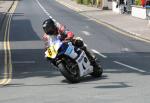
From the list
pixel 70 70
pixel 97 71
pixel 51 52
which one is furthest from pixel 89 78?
pixel 51 52

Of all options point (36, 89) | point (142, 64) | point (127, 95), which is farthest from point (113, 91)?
point (142, 64)

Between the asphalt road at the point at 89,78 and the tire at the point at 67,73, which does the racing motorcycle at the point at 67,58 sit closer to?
the tire at the point at 67,73

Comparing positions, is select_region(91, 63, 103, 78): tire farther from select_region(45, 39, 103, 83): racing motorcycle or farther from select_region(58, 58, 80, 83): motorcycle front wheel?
select_region(58, 58, 80, 83): motorcycle front wheel

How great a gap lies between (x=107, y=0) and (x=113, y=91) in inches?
2114

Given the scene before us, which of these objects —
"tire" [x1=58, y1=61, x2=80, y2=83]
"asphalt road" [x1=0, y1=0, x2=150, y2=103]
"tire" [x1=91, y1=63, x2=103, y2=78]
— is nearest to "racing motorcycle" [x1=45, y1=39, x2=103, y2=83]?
→ "tire" [x1=58, y1=61, x2=80, y2=83]

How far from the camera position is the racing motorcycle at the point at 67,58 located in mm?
14814

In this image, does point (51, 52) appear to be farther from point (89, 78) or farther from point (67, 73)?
point (89, 78)

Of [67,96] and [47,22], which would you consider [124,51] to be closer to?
[47,22]

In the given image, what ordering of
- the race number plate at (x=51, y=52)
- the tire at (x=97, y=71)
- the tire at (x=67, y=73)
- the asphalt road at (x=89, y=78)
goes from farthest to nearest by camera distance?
the tire at (x=97, y=71)
the race number plate at (x=51, y=52)
the tire at (x=67, y=73)
the asphalt road at (x=89, y=78)

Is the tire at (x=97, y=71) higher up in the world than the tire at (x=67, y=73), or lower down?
lower down

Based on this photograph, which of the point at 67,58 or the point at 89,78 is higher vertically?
the point at 67,58

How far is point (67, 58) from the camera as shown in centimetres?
1495

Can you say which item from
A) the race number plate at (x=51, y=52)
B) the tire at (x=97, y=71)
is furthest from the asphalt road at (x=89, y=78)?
the race number plate at (x=51, y=52)

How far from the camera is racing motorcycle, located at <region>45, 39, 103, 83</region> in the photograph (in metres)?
14.8
